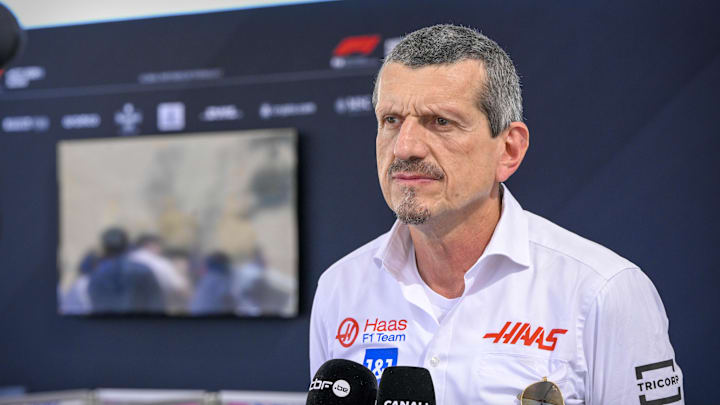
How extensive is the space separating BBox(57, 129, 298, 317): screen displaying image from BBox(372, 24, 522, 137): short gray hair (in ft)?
7.19

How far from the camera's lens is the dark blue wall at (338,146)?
3074 mm

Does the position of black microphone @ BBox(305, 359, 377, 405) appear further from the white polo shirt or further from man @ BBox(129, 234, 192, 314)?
man @ BBox(129, 234, 192, 314)

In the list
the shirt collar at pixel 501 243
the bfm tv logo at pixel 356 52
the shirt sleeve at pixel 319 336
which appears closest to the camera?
the shirt collar at pixel 501 243

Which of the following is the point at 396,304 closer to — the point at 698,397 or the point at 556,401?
the point at 556,401

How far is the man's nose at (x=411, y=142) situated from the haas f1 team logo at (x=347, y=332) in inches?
14.7

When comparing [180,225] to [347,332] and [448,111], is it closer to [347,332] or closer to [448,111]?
[347,332]

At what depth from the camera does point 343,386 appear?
1.22m

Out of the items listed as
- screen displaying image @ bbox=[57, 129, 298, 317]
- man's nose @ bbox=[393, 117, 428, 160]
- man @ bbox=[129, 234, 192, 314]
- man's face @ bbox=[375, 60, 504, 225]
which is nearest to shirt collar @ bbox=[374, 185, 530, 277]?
man's face @ bbox=[375, 60, 504, 225]

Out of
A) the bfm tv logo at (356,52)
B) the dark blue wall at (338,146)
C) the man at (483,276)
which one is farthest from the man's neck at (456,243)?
the bfm tv logo at (356,52)

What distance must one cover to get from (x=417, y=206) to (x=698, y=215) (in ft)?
6.78

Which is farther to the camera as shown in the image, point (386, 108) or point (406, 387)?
point (386, 108)

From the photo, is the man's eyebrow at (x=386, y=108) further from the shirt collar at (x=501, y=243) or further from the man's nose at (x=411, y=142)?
the shirt collar at (x=501, y=243)

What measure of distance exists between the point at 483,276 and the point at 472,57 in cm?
39

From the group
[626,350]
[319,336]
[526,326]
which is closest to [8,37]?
[319,336]
